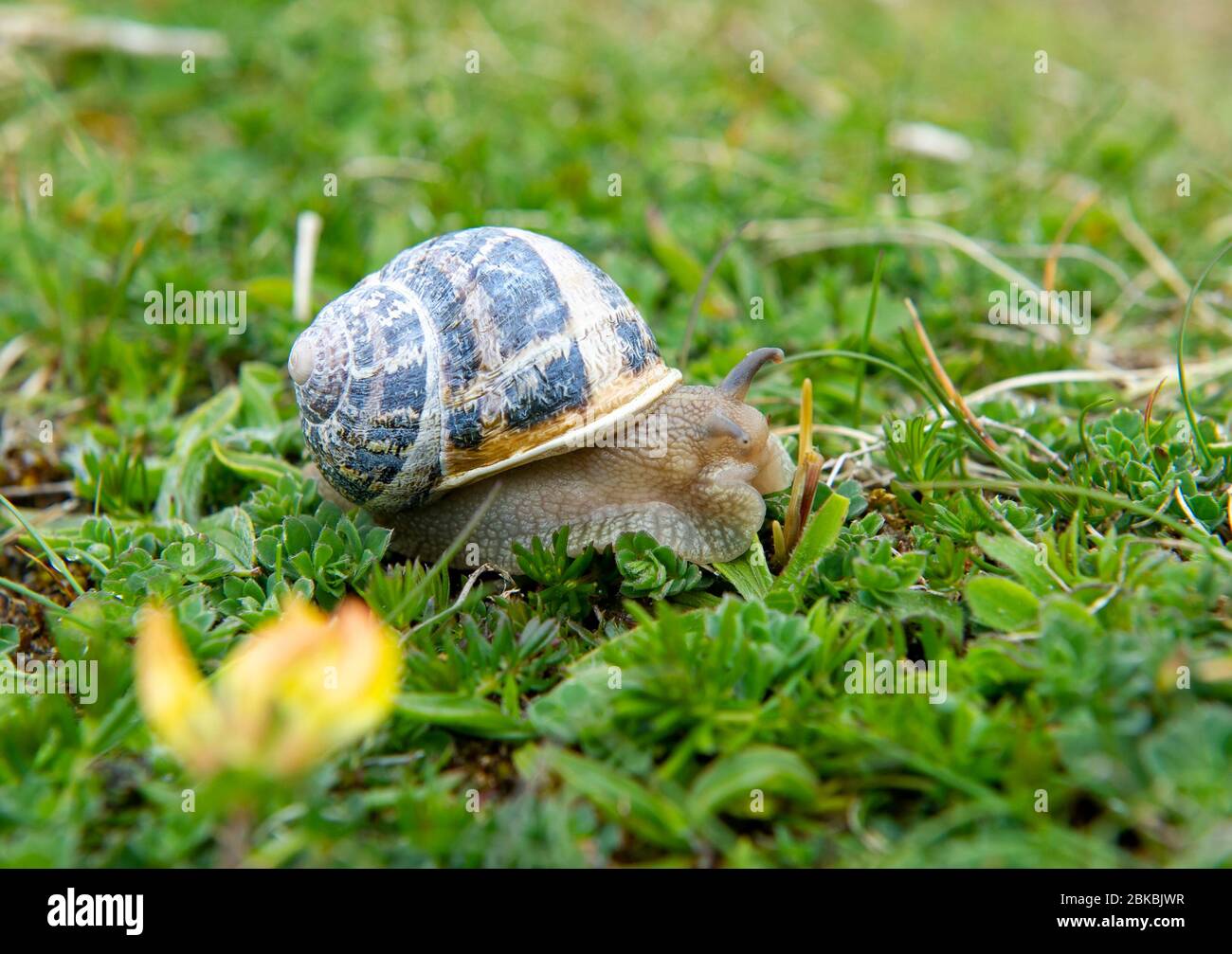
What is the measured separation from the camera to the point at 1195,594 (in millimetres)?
2650

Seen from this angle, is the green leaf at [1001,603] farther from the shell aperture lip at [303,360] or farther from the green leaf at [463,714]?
the shell aperture lip at [303,360]

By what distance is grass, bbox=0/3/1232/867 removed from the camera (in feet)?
7.84

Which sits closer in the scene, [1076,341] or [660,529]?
[660,529]

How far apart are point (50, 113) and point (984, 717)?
21.3ft

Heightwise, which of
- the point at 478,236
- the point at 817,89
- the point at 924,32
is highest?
the point at 924,32

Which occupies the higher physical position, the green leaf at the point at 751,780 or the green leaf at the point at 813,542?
the green leaf at the point at 813,542

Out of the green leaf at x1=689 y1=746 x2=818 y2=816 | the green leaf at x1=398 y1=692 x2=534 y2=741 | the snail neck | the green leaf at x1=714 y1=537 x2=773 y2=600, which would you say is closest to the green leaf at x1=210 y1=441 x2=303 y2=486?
the snail neck

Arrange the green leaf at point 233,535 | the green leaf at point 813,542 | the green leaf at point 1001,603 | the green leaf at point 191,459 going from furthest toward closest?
1. the green leaf at point 191,459
2. the green leaf at point 233,535
3. the green leaf at point 813,542
4. the green leaf at point 1001,603

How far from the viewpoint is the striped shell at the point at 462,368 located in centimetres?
325

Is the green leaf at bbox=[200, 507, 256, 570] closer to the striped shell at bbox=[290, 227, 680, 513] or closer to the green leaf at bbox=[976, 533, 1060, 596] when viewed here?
the striped shell at bbox=[290, 227, 680, 513]

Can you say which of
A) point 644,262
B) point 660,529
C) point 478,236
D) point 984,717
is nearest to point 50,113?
point 644,262

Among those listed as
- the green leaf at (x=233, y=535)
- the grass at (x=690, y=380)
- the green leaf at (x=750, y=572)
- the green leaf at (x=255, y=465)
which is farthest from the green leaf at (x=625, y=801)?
the green leaf at (x=255, y=465)

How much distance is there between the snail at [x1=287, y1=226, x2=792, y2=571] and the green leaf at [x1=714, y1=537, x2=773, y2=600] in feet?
0.17
